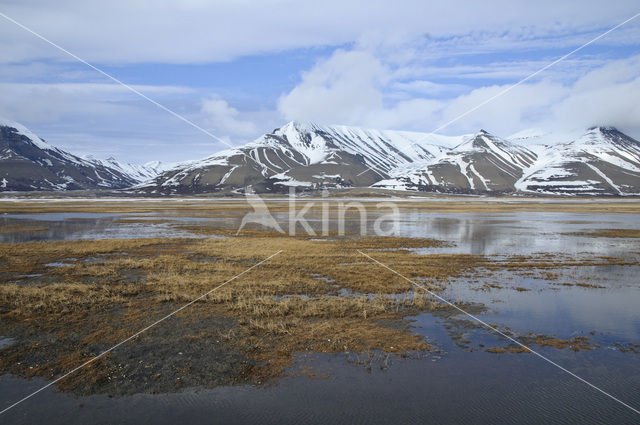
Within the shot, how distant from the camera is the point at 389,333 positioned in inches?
598

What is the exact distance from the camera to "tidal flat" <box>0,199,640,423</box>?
34.1 ft

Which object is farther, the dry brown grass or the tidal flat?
the dry brown grass

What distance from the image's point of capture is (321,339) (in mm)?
14500

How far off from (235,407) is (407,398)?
4.35 meters

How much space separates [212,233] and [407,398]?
141ft

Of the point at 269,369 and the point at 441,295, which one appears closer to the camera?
the point at 269,369

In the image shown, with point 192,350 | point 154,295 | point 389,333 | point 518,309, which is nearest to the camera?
point 192,350

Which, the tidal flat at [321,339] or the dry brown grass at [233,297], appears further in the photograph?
the dry brown grass at [233,297]

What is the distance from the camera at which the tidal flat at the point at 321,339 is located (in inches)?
409

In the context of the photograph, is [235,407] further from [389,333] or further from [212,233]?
[212,233]

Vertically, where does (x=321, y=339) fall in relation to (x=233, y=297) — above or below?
below

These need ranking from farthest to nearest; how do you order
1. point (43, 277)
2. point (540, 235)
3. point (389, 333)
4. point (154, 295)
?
point (540, 235)
point (43, 277)
point (154, 295)
point (389, 333)

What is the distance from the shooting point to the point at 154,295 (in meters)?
20.3

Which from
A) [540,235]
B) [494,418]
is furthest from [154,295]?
[540,235]
